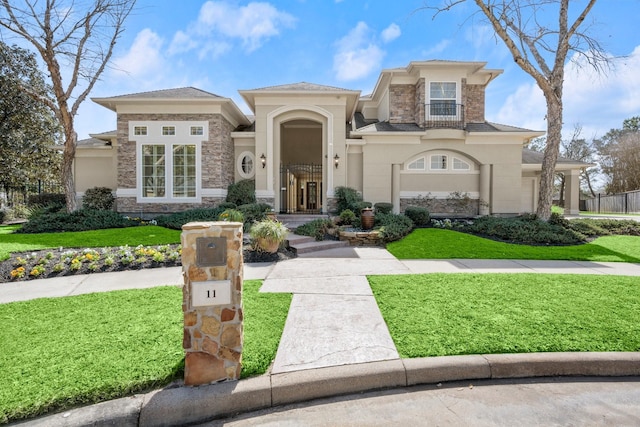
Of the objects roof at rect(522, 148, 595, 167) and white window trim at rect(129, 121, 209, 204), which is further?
roof at rect(522, 148, 595, 167)

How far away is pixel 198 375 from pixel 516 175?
1523 centimetres

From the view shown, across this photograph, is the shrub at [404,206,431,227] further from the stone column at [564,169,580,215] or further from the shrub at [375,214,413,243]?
the stone column at [564,169,580,215]

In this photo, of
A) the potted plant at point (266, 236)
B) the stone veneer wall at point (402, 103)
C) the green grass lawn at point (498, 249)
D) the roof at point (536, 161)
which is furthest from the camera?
the roof at point (536, 161)

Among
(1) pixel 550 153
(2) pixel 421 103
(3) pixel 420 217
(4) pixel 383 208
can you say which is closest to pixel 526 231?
(3) pixel 420 217

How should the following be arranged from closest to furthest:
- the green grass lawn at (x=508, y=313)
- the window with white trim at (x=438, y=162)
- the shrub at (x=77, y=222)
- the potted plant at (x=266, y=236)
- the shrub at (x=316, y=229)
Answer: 1. the green grass lawn at (x=508, y=313)
2. the potted plant at (x=266, y=236)
3. the shrub at (x=316, y=229)
4. the shrub at (x=77, y=222)
5. the window with white trim at (x=438, y=162)

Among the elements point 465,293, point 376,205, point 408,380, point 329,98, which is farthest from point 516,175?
point 408,380

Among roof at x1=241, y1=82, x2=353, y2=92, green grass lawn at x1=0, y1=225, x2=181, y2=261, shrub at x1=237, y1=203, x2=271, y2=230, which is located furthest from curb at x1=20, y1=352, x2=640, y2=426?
roof at x1=241, y1=82, x2=353, y2=92

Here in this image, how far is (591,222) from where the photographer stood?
11.3 metres

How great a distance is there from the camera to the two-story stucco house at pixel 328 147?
12.9 meters

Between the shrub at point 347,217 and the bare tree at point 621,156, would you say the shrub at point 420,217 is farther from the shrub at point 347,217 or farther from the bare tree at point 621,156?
the bare tree at point 621,156

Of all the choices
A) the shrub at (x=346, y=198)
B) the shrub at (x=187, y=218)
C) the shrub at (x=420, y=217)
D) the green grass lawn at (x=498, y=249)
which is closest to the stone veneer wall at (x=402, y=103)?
the shrub at (x=346, y=198)

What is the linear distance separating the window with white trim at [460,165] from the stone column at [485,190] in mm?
579

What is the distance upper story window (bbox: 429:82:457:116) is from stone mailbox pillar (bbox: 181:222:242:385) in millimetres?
13820

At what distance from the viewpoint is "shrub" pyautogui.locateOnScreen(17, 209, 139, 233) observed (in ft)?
35.0
